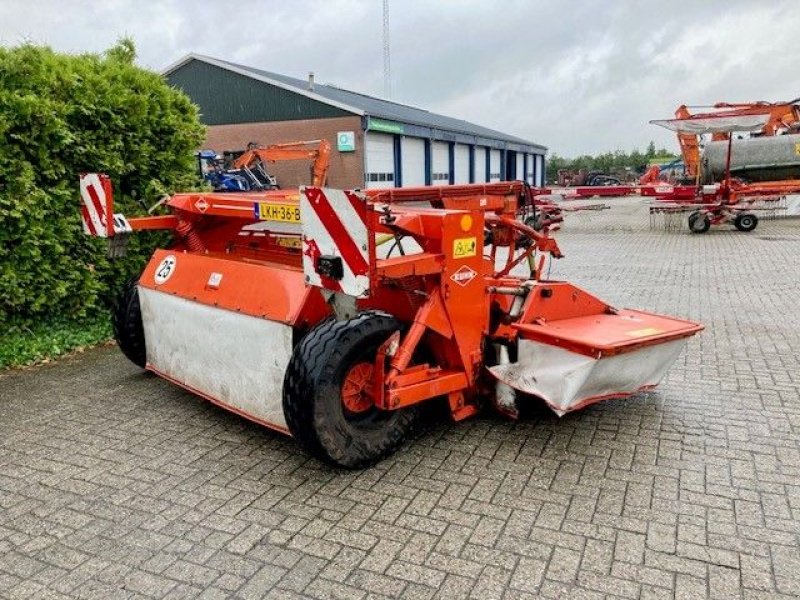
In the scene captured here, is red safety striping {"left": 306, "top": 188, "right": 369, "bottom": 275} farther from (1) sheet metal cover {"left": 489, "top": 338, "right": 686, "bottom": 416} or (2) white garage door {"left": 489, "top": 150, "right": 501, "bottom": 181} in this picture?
(2) white garage door {"left": 489, "top": 150, "right": 501, "bottom": 181}

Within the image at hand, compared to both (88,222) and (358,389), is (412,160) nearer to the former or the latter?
(88,222)

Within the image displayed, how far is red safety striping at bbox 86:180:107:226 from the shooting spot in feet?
14.9

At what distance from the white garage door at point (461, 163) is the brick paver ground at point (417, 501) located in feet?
88.9

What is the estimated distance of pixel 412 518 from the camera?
286 centimetres

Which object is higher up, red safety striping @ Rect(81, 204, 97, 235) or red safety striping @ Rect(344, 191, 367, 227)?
red safety striping @ Rect(344, 191, 367, 227)

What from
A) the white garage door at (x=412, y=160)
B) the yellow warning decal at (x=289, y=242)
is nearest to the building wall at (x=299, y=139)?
the white garage door at (x=412, y=160)

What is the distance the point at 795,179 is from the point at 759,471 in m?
17.0

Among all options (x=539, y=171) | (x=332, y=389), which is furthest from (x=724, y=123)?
(x=539, y=171)

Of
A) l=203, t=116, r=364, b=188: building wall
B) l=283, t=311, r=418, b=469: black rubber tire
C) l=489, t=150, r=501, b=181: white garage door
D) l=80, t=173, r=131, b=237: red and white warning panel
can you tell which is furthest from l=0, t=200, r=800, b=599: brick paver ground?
l=489, t=150, r=501, b=181: white garage door

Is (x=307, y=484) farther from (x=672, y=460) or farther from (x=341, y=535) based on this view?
(x=672, y=460)

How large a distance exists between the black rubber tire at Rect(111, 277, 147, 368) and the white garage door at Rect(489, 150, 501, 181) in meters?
32.4

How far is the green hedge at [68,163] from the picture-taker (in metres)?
5.14

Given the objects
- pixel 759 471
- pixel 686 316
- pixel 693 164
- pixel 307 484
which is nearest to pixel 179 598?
pixel 307 484

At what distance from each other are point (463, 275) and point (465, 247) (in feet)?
0.49
